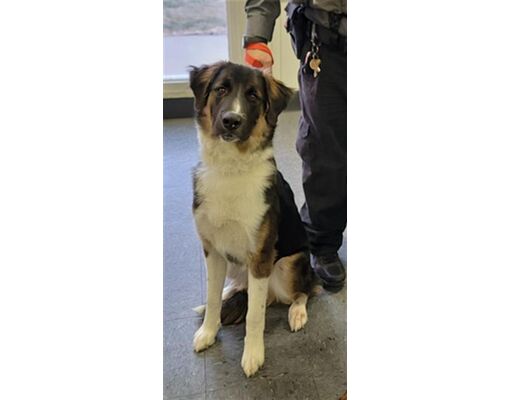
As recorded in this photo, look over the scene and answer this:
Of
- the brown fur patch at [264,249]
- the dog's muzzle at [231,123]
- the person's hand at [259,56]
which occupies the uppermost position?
the person's hand at [259,56]

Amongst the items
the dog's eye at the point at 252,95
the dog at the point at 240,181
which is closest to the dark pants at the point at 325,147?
the dog at the point at 240,181

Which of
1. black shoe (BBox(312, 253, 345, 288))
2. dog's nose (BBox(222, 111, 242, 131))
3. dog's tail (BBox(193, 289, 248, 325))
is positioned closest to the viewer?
dog's nose (BBox(222, 111, 242, 131))

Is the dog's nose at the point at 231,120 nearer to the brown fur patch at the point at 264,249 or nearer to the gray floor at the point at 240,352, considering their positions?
the brown fur patch at the point at 264,249

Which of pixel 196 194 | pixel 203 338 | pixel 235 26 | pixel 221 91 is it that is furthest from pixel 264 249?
pixel 235 26

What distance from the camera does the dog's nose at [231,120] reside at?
120 centimetres

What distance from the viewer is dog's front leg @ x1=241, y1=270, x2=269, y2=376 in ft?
4.38

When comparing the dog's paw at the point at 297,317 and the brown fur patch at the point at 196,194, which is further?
the dog's paw at the point at 297,317

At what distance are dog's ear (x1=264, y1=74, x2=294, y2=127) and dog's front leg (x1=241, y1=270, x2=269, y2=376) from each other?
469 mm

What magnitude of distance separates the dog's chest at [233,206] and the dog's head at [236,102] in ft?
0.36

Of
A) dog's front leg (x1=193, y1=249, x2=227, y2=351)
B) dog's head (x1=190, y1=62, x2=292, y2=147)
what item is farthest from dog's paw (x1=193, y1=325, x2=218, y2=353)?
dog's head (x1=190, y1=62, x2=292, y2=147)

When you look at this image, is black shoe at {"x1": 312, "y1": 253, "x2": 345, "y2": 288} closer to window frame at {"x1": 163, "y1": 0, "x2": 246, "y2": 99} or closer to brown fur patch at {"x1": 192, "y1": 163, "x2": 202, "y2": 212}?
brown fur patch at {"x1": 192, "y1": 163, "x2": 202, "y2": 212}

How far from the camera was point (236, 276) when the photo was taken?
1.59 metres

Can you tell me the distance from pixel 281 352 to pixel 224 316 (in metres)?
0.24
